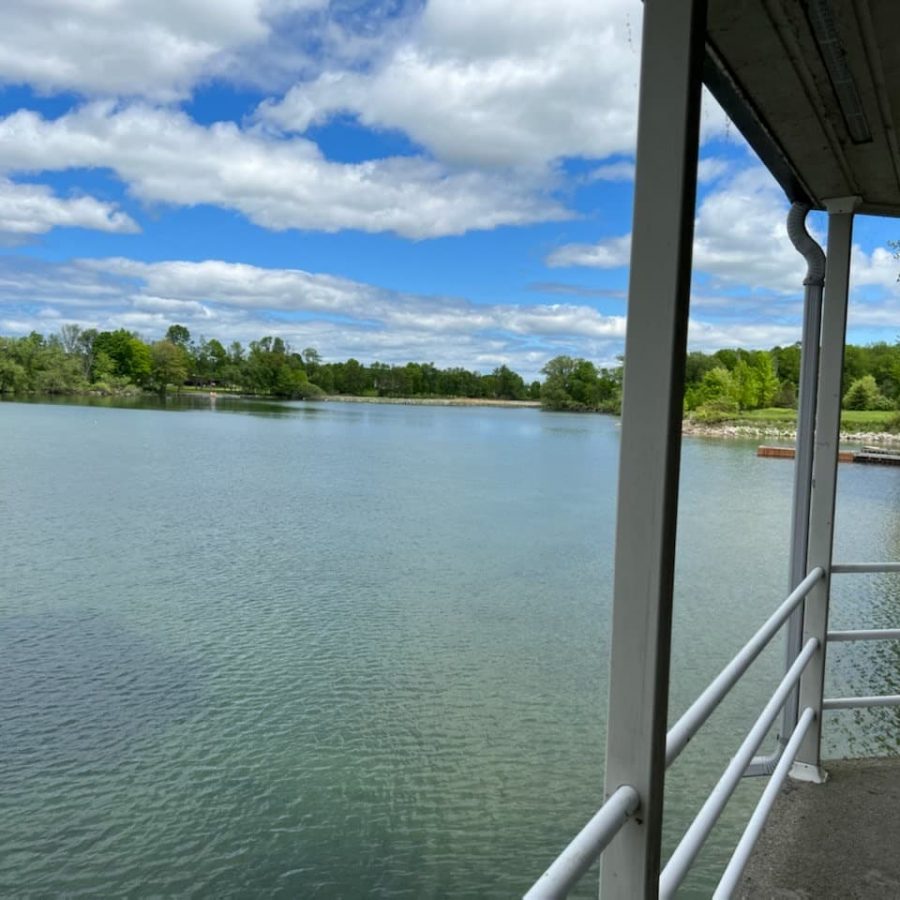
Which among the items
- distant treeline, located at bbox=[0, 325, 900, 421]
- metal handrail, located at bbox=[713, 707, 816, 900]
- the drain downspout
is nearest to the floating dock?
distant treeline, located at bbox=[0, 325, 900, 421]

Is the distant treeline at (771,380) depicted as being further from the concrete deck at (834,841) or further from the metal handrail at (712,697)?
the metal handrail at (712,697)

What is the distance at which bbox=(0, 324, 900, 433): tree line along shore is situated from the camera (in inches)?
1335

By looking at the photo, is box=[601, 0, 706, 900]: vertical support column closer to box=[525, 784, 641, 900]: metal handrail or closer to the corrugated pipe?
box=[525, 784, 641, 900]: metal handrail

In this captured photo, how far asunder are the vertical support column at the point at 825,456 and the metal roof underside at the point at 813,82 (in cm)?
20

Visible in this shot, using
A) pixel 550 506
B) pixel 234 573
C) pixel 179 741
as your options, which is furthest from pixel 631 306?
pixel 550 506

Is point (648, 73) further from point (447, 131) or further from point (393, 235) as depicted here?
point (393, 235)

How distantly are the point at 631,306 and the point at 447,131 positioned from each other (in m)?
61.2

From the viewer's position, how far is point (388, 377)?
75812 mm

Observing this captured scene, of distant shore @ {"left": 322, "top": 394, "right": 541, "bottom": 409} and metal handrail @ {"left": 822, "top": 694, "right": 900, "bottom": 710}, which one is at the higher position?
distant shore @ {"left": 322, "top": 394, "right": 541, "bottom": 409}

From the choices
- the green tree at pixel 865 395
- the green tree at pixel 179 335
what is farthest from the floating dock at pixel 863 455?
the green tree at pixel 179 335

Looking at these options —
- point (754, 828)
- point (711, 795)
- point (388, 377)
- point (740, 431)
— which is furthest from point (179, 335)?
point (711, 795)

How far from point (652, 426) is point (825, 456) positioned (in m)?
1.70

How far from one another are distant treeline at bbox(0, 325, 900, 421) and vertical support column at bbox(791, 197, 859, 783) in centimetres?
2752

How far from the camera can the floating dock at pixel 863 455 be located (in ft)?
100
